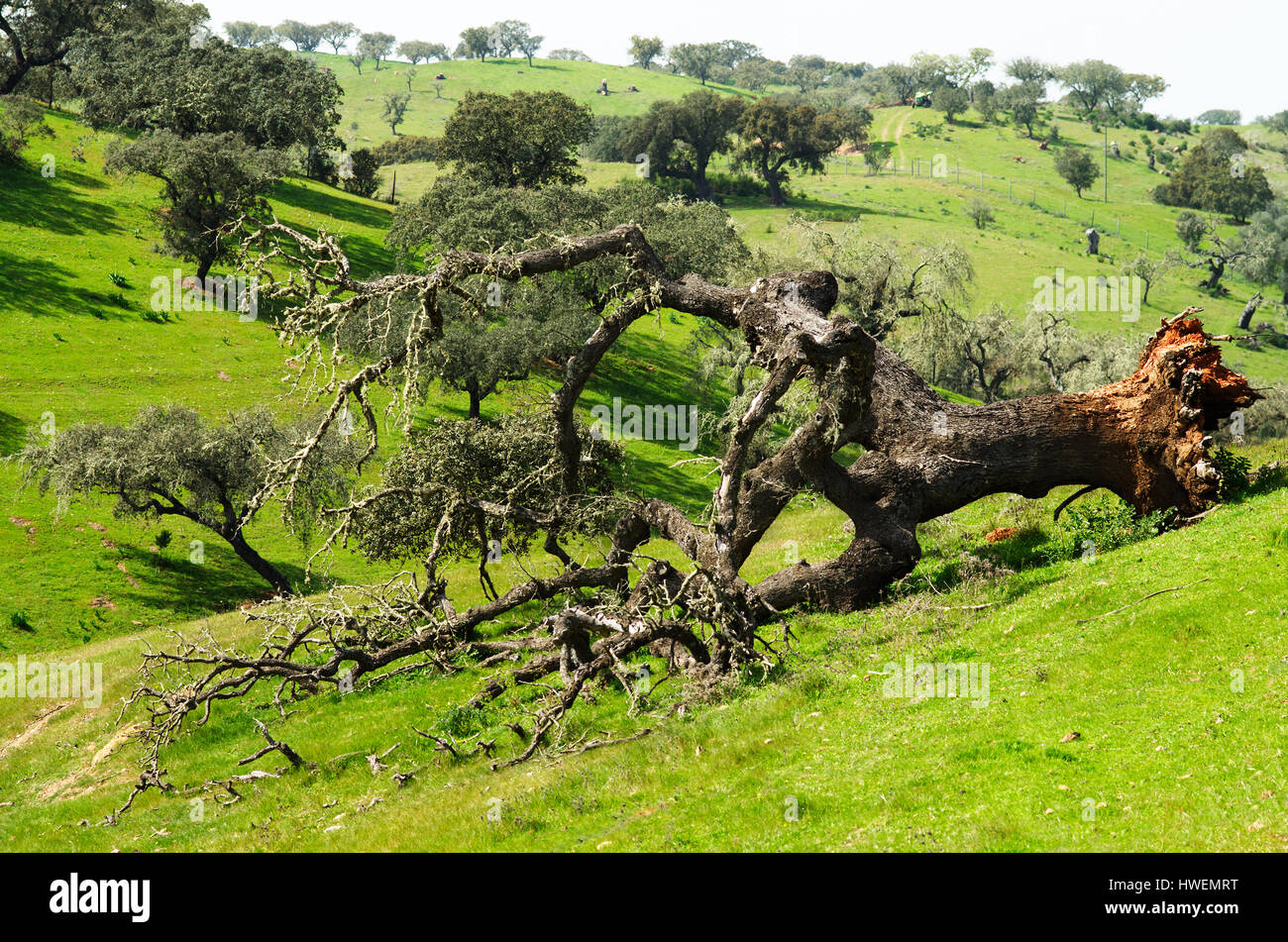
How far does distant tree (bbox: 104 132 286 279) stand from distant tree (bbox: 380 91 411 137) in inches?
3682

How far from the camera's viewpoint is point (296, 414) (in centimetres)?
5022

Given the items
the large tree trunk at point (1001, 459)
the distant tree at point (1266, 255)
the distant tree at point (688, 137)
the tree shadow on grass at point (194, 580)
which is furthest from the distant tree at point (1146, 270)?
the large tree trunk at point (1001, 459)

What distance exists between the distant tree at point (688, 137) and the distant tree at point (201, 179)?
68318 millimetres

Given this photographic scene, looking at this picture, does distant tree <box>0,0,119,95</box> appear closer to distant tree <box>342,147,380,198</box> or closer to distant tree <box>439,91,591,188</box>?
distant tree <box>342,147,380,198</box>

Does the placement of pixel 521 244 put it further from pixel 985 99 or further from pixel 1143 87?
pixel 1143 87

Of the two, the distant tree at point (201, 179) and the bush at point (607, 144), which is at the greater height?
the bush at point (607, 144)

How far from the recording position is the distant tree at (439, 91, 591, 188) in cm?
8338

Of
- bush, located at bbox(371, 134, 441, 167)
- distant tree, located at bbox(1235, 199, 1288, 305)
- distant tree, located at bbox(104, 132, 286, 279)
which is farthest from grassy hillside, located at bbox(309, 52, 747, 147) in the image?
distant tree, located at bbox(1235, 199, 1288, 305)

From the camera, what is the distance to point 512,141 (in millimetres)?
83812

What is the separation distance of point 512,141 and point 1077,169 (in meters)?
89.3

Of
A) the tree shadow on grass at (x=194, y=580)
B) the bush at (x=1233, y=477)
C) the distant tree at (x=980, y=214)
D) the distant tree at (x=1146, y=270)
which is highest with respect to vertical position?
the distant tree at (x=980, y=214)

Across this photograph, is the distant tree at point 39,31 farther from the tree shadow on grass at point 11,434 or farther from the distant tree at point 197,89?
the tree shadow on grass at point 11,434

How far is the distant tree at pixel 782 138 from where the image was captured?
392 feet

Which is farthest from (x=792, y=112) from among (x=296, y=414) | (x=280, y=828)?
(x=280, y=828)
